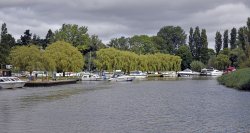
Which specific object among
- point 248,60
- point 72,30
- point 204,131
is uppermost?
point 72,30

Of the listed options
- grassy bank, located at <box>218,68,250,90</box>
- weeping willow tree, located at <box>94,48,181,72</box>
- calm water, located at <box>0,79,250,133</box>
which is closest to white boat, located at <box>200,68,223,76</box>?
weeping willow tree, located at <box>94,48,181,72</box>

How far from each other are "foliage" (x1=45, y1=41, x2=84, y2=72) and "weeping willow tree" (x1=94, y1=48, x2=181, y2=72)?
22.4m

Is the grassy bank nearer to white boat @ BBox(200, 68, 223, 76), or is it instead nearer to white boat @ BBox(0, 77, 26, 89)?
white boat @ BBox(0, 77, 26, 89)

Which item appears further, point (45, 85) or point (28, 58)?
point (28, 58)

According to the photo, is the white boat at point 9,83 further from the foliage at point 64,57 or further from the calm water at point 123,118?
the calm water at point 123,118

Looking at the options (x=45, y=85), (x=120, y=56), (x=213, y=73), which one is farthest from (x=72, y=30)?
(x=45, y=85)

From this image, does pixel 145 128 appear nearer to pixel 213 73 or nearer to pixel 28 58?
pixel 28 58

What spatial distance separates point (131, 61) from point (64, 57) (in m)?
40.4

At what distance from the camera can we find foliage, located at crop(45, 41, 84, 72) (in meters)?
115

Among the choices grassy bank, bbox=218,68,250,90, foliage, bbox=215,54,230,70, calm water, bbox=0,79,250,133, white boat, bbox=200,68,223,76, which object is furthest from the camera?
foliage, bbox=215,54,230,70

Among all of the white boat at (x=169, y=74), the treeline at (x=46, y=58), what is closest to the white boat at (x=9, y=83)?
the treeline at (x=46, y=58)

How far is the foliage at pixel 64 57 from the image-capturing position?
11538cm

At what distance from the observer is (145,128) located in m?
31.8

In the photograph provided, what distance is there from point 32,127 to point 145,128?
24.1 ft
